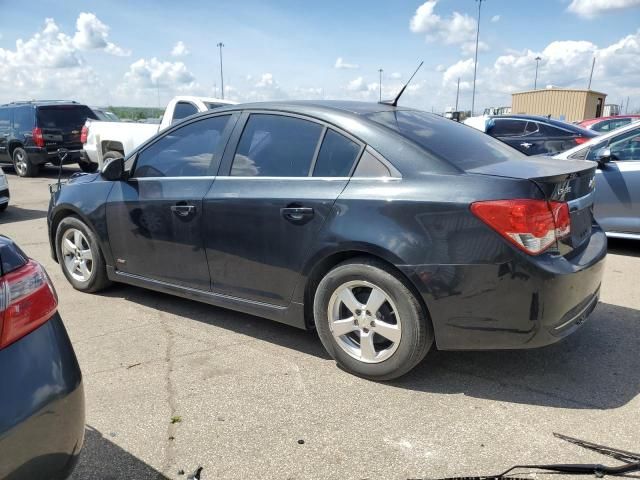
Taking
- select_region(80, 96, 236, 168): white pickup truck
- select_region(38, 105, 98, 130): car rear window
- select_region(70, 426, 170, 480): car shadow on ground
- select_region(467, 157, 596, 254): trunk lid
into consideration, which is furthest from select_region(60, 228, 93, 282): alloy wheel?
select_region(38, 105, 98, 130): car rear window

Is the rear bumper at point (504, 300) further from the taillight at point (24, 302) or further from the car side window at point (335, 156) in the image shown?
the taillight at point (24, 302)

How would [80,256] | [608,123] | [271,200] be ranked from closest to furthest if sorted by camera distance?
[271,200] < [80,256] < [608,123]

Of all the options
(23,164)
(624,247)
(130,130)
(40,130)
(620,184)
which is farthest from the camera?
(23,164)

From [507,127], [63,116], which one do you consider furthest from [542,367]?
[63,116]

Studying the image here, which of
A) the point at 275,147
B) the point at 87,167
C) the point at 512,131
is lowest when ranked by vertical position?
the point at 87,167

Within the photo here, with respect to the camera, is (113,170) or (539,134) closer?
(113,170)

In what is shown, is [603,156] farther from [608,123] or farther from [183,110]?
[608,123]

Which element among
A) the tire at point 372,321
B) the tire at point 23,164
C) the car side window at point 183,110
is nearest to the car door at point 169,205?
the tire at point 372,321

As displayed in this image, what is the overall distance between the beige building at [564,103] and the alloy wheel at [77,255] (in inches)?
1340

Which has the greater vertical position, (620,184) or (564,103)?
(620,184)

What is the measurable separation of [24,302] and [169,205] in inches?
88.0

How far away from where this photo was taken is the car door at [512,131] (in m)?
10.2

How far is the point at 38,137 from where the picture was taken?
13859 mm

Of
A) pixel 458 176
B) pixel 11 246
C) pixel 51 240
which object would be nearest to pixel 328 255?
pixel 458 176
